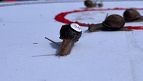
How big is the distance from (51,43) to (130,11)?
8.17ft

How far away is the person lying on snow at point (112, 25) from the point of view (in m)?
6.72

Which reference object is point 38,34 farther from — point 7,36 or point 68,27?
point 68,27

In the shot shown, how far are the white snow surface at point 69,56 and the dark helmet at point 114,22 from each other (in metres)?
0.13

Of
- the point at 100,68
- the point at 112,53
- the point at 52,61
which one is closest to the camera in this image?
the point at 100,68

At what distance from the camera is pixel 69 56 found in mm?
5207

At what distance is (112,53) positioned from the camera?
17.5 feet

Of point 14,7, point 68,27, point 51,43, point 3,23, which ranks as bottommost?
point 14,7

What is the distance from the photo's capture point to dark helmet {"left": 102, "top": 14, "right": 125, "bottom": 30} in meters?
6.71

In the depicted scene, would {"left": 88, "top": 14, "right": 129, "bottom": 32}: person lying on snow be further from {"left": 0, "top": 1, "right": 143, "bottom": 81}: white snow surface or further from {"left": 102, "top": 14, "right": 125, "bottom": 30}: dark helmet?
{"left": 0, "top": 1, "right": 143, "bottom": 81}: white snow surface

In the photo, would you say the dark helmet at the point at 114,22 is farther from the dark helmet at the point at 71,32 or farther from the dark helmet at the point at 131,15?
the dark helmet at the point at 71,32

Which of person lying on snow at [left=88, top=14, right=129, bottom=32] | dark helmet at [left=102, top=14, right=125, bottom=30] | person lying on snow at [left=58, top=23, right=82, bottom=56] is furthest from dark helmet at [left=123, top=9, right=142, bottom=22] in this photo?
person lying on snow at [left=58, top=23, right=82, bottom=56]

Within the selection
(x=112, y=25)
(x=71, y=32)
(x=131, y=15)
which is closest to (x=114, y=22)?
(x=112, y=25)

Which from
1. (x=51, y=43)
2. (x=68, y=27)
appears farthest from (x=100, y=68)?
(x=51, y=43)

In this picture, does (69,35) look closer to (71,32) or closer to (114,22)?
(71,32)
